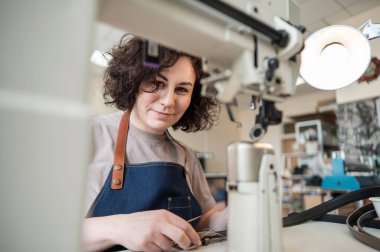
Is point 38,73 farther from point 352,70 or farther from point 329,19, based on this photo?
point 329,19

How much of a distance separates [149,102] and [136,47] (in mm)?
223

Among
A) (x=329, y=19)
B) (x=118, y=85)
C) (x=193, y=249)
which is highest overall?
(x=329, y=19)

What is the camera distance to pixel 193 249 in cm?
56

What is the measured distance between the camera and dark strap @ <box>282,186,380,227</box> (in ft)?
2.54

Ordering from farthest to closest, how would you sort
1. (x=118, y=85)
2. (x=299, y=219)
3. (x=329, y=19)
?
(x=329, y=19) → (x=118, y=85) → (x=299, y=219)

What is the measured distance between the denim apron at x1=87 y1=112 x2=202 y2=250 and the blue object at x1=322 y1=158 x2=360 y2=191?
1.55 meters

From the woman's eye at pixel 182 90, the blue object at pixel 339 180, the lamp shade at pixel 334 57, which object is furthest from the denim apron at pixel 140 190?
the blue object at pixel 339 180

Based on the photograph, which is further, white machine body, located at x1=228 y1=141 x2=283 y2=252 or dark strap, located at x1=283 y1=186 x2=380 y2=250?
dark strap, located at x1=283 y1=186 x2=380 y2=250

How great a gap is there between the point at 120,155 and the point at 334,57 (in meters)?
0.70

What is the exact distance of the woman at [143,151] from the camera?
0.79 m

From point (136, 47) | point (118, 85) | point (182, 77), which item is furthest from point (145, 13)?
point (118, 85)

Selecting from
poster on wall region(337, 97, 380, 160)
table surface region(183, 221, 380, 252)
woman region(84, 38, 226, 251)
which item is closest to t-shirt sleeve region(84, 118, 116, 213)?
woman region(84, 38, 226, 251)

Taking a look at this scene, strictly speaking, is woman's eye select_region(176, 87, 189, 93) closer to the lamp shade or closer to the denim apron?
the denim apron

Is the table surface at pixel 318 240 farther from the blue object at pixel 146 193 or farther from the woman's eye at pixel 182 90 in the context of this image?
the woman's eye at pixel 182 90
